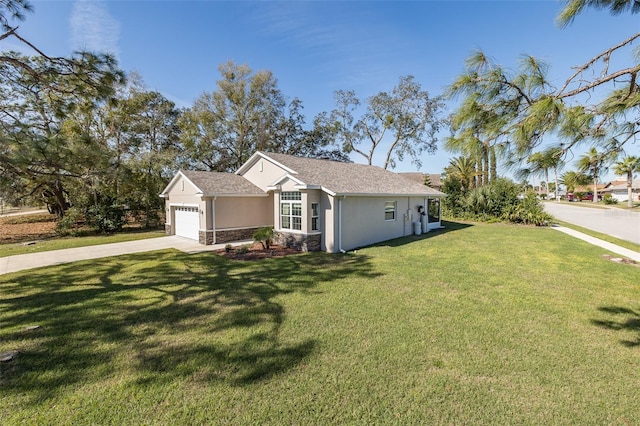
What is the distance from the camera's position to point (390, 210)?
16.4m

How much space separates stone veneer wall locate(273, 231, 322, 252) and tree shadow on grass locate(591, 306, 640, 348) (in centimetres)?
932

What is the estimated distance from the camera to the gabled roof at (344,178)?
44.6 feet

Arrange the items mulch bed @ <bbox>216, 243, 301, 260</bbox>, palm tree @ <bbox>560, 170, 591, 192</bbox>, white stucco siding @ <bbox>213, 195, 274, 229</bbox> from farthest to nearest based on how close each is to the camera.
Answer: white stucco siding @ <bbox>213, 195, 274, 229</bbox> → mulch bed @ <bbox>216, 243, 301, 260</bbox> → palm tree @ <bbox>560, 170, 591, 192</bbox>

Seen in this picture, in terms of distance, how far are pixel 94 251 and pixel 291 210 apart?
9.14 meters

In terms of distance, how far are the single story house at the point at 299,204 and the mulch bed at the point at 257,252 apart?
592 mm

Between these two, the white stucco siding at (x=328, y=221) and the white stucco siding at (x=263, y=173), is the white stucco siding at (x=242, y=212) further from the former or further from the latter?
the white stucco siding at (x=328, y=221)

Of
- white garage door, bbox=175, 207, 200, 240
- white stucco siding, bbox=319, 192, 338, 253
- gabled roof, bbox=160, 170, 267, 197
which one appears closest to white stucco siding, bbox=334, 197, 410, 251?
white stucco siding, bbox=319, 192, 338, 253

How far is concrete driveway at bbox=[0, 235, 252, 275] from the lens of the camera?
1077 centimetres

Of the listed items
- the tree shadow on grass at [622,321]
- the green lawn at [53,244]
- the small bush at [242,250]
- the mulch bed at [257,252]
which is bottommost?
the tree shadow on grass at [622,321]

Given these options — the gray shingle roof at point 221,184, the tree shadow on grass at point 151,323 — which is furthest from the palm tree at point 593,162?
the gray shingle roof at point 221,184

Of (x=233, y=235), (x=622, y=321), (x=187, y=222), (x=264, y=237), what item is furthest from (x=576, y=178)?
(x=187, y=222)

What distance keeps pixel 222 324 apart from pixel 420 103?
112 feet

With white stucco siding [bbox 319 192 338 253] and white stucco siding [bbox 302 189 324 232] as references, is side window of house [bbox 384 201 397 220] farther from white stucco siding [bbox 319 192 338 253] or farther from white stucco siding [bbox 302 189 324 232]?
white stucco siding [bbox 302 189 324 232]

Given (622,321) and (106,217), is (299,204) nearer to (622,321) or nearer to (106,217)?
(622,321)
